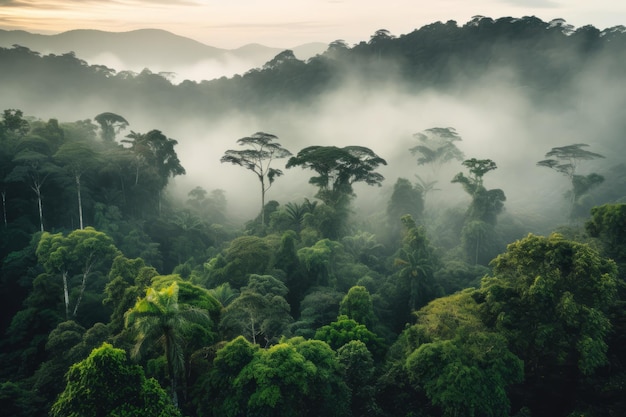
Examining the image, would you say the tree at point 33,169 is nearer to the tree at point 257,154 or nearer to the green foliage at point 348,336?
the tree at point 257,154

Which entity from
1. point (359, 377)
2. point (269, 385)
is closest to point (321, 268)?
point (359, 377)

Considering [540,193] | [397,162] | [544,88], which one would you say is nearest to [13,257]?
[397,162]

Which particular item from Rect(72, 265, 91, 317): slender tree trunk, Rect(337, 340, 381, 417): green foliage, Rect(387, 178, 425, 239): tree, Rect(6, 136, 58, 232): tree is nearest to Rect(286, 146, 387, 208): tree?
Rect(387, 178, 425, 239): tree

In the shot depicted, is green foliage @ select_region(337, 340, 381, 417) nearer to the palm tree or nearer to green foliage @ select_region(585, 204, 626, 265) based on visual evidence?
the palm tree

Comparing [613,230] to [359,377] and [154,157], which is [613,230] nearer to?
[359,377]

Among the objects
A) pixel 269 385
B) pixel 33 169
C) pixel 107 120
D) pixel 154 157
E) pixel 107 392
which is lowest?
pixel 269 385

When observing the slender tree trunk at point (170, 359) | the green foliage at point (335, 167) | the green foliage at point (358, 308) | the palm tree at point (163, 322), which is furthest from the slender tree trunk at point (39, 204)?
the slender tree trunk at point (170, 359)
